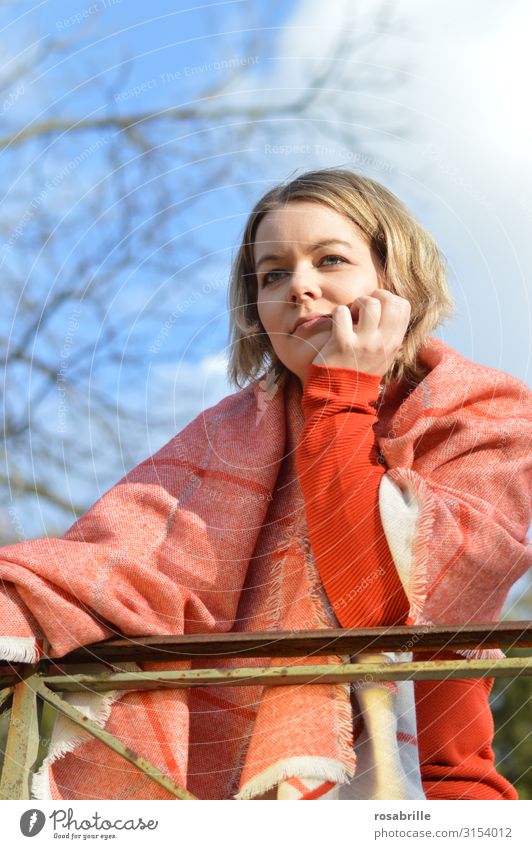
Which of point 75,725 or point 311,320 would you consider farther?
point 311,320

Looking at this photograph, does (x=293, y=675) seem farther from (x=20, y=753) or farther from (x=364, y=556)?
(x=20, y=753)

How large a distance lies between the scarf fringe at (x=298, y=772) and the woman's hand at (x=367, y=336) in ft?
1.79

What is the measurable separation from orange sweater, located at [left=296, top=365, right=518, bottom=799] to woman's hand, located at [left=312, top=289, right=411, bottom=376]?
0.02 m

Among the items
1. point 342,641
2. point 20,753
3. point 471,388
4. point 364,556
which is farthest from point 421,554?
point 20,753

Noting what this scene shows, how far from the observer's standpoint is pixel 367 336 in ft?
5.04

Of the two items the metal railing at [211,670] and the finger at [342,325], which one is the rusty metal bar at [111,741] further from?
the finger at [342,325]

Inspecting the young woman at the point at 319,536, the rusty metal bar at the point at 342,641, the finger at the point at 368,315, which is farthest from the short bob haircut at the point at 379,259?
the rusty metal bar at the point at 342,641

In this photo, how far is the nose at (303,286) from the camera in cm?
157

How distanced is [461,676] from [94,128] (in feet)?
4.51

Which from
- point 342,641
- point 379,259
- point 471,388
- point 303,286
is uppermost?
point 379,259

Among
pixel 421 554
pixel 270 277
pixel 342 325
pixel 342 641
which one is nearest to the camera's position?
pixel 342 641

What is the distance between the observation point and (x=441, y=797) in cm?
146

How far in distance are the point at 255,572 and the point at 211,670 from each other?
316mm
